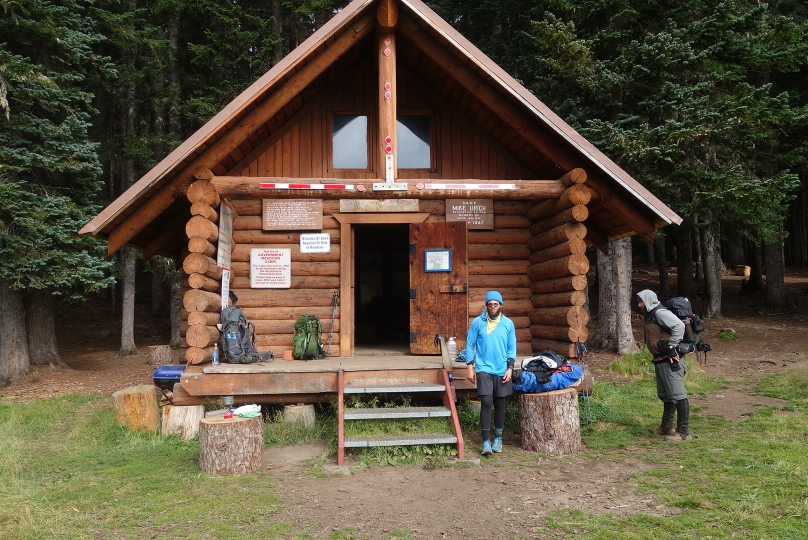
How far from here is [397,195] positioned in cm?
897

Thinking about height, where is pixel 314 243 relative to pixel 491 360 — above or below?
above

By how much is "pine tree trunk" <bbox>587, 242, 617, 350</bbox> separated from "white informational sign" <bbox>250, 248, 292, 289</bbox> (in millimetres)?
8616

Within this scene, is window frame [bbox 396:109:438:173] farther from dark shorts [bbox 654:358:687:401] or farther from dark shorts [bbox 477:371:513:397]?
dark shorts [bbox 654:358:687:401]

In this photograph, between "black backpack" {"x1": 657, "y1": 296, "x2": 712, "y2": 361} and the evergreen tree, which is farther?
the evergreen tree

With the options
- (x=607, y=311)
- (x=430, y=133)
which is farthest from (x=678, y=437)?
(x=607, y=311)

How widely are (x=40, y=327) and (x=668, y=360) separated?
584 inches

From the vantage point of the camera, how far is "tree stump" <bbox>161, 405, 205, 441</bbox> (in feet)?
25.7

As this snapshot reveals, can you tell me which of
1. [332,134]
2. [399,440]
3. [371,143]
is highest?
[332,134]

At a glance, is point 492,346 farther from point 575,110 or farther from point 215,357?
point 575,110

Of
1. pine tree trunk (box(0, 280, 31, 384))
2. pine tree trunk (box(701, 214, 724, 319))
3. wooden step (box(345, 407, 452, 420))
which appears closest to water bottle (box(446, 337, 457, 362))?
wooden step (box(345, 407, 452, 420))

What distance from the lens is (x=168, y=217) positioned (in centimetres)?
977

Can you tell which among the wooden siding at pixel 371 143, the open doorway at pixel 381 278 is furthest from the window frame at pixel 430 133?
the open doorway at pixel 381 278

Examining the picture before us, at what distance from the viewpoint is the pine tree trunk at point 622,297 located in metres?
14.3

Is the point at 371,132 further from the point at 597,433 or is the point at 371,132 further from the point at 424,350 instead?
the point at 597,433
